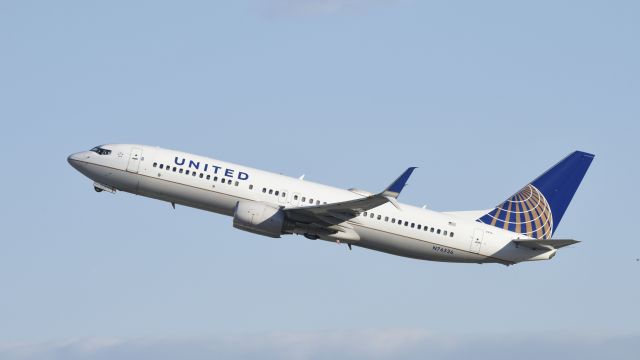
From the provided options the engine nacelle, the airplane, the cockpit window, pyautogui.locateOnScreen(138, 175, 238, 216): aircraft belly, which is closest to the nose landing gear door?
the airplane

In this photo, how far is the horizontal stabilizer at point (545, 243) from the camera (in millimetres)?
65938

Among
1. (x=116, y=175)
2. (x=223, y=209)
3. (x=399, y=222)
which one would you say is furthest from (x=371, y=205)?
(x=116, y=175)

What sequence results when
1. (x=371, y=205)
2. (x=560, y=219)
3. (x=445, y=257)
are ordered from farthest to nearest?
(x=560, y=219) < (x=445, y=257) < (x=371, y=205)

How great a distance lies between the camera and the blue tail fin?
7269cm

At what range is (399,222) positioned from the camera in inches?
2682

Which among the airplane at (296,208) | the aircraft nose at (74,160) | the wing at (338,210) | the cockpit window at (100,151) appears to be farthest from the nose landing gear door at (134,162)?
the wing at (338,210)

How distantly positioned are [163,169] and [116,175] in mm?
3097

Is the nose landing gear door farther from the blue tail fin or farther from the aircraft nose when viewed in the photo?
the blue tail fin

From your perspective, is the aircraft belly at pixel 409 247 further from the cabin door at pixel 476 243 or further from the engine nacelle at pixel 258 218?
the engine nacelle at pixel 258 218

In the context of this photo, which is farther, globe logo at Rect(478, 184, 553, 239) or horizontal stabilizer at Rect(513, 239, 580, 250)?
globe logo at Rect(478, 184, 553, 239)

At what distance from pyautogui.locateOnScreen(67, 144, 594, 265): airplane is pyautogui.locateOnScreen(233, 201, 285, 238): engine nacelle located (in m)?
0.06

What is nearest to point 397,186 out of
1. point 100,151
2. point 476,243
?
point 476,243

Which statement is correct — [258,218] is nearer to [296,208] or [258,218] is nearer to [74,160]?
[296,208]

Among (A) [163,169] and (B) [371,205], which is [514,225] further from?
(A) [163,169]
